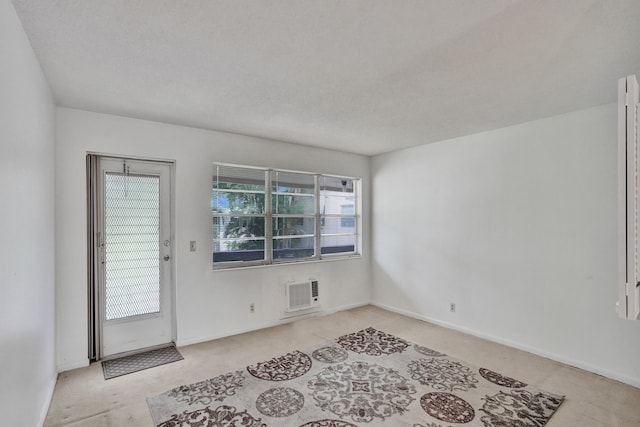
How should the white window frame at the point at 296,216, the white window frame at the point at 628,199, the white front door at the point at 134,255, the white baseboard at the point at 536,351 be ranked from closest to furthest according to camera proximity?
the white window frame at the point at 628,199
the white baseboard at the point at 536,351
the white front door at the point at 134,255
the white window frame at the point at 296,216

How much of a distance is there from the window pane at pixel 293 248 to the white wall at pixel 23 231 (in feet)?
8.26

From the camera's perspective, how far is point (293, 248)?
4773 mm

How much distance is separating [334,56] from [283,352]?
296 centimetres

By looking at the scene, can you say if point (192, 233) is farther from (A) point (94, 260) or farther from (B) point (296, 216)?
(B) point (296, 216)

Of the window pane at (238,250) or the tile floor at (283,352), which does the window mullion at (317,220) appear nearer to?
the window pane at (238,250)

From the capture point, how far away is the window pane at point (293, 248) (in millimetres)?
4593

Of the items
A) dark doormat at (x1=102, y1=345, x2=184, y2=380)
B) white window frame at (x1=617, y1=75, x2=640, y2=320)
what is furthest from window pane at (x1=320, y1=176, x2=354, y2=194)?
white window frame at (x1=617, y1=75, x2=640, y2=320)

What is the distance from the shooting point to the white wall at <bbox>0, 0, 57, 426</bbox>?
155 cm

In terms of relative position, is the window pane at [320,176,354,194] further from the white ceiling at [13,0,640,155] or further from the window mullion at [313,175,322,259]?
the white ceiling at [13,0,640,155]

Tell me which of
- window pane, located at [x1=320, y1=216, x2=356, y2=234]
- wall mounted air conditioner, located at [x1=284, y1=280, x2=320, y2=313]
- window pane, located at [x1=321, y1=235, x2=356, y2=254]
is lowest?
wall mounted air conditioner, located at [x1=284, y1=280, x2=320, y2=313]

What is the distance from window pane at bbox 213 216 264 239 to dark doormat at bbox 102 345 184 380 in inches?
54.1

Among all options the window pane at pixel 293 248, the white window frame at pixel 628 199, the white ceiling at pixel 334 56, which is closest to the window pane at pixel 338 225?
the window pane at pixel 293 248

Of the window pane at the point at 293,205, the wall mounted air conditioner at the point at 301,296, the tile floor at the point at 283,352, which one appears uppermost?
the window pane at the point at 293,205

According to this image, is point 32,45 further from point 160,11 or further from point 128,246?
point 128,246
